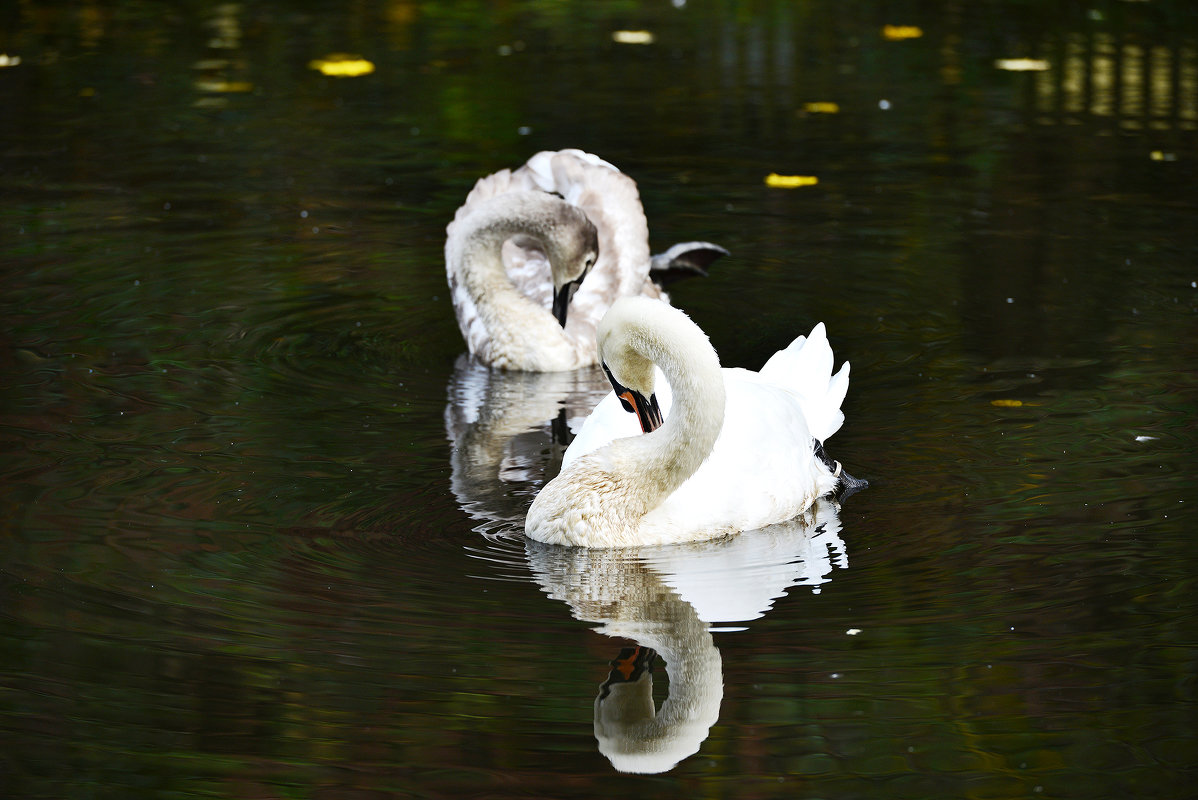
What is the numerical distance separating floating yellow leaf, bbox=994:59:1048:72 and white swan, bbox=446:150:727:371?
5579mm

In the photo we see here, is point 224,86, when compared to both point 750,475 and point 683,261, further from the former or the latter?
point 750,475

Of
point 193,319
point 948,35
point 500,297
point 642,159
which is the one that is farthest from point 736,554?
point 948,35

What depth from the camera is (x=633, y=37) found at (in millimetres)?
15242

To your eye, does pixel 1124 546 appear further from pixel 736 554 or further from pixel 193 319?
pixel 193 319

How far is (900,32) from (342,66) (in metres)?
4.52

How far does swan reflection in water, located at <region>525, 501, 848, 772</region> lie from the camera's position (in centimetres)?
468

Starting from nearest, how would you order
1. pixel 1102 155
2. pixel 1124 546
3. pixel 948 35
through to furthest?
pixel 1124 546 < pixel 1102 155 < pixel 948 35

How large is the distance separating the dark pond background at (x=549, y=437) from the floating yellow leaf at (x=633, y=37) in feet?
1.84

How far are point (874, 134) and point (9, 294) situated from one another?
5736mm

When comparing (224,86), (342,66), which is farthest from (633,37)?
(224,86)

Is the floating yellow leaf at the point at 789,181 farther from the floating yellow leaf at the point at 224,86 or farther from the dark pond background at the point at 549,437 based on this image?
the floating yellow leaf at the point at 224,86

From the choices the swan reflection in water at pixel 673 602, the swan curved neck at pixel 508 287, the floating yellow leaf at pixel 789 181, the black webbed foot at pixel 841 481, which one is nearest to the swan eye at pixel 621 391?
the swan reflection in water at pixel 673 602

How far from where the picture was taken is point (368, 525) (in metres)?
6.03

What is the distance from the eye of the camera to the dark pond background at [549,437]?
182 inches
